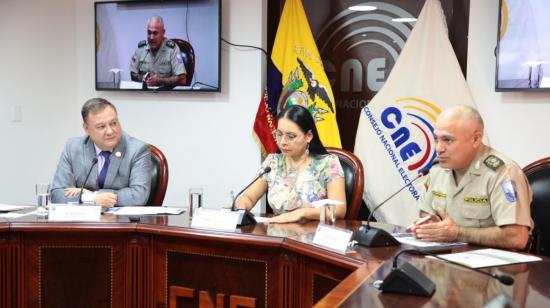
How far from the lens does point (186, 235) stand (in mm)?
2180

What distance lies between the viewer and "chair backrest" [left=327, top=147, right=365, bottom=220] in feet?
8.70

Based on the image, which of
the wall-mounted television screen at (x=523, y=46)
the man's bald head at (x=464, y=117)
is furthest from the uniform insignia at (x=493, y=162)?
the wall-mounted television screen at (x=523, y=46)

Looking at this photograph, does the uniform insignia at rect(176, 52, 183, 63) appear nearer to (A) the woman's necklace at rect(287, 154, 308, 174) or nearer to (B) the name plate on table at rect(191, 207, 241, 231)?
(A) the woman's necklace at rect(287, 154, 308, 174)

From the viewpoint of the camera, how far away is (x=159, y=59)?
12.8 feet

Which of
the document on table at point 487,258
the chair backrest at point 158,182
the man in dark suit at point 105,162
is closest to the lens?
the document on table at point 487,258

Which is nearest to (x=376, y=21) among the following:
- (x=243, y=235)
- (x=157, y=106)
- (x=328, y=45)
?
(x=328, y=45)

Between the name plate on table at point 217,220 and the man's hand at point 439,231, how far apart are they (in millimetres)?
680

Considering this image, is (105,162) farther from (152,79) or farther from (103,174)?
(152,79)

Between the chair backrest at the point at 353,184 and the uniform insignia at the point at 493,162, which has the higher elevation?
Result: the uniform insignia at the point at 493,162

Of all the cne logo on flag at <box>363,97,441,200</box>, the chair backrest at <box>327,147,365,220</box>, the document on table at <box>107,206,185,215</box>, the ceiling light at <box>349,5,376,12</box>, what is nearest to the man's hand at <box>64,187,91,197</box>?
the document on table at <box>107,206,185,215</box>

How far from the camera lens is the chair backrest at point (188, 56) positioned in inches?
150

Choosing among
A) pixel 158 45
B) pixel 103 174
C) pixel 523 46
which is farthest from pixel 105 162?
pixel 523 46

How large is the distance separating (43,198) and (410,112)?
1.98 m

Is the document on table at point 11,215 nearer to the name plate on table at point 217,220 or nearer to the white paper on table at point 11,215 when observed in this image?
the white paper on table at point 11,215
